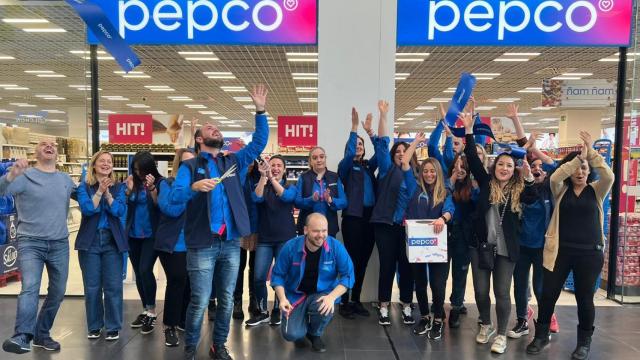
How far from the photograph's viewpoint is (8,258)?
532cm

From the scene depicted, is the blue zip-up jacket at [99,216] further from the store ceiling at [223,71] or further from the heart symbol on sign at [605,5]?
the heart symbol on sign at [605,5]

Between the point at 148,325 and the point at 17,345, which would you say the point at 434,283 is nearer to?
the point at 148,325

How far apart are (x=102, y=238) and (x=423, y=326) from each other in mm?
2753

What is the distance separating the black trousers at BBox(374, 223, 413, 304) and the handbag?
0.71 metres

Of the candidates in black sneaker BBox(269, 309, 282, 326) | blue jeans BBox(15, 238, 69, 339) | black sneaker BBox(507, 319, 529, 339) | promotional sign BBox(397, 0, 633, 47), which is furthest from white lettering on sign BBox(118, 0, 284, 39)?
black sneaker BBox(507, 319, 529, 339)

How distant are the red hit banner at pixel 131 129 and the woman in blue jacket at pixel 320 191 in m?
5.53

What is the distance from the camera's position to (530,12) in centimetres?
442

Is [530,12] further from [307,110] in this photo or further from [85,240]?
[307,110]

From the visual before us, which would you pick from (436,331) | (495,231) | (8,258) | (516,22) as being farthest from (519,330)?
(8,258)

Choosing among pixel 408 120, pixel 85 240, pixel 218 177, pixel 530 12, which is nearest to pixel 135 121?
pixel 85 240

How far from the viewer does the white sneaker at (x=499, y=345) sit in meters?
3.32

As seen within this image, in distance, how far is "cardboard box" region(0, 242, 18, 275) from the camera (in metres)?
5.21

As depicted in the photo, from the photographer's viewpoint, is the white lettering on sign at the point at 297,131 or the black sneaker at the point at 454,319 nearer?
the black sneaker at the point at 454,319

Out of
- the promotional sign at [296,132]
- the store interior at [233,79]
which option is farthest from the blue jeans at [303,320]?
the promotional sign at [296,132]
